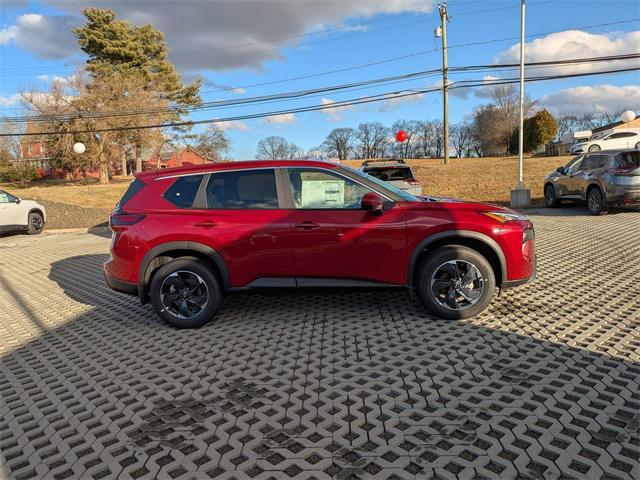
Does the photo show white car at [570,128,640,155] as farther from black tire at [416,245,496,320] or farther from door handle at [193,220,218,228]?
door handle at [193,220,218,228]

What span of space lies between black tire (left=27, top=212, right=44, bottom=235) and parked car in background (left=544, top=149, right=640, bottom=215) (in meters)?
17.1

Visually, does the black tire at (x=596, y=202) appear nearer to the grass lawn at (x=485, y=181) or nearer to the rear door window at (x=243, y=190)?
the grass lawn at (x=485, y=181)

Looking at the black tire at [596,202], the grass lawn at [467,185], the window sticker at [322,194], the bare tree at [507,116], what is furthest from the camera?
the bare tree at [507,116]

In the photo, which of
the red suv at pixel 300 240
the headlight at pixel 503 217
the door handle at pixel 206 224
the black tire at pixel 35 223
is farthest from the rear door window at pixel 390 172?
the black tire at pixel 35 223

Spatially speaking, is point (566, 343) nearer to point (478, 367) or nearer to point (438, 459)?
point (478, 367)

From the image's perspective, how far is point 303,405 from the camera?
308cm

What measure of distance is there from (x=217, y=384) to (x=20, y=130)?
153 feet

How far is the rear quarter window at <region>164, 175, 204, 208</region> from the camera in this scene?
469 centimetres

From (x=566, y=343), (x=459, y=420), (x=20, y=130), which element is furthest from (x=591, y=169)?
(x=20, y=130)

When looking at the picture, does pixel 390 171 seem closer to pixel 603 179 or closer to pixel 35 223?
pixel 603 179

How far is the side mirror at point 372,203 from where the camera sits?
4402 millimetres

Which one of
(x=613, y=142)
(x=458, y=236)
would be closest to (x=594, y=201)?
(x=458, y=236)

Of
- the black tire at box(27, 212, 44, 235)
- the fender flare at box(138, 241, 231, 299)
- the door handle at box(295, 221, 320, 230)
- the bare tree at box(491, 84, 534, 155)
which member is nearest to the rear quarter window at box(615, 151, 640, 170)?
the door handle at box(295, 221, 320, 230)

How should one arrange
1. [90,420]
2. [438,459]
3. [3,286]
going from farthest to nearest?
[3,286], [90,420], [438,459]
